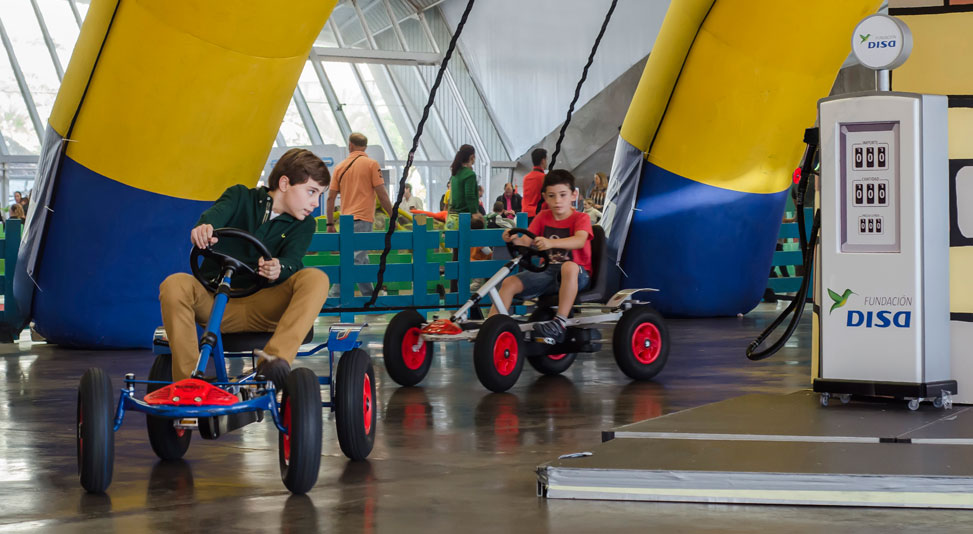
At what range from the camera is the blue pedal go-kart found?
10.8 ft

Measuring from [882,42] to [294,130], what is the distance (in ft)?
65.9

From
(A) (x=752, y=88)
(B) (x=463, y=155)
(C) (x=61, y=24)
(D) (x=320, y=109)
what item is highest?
(C) (x=61, y=24)

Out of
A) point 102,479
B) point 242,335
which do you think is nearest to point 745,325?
point 242,335

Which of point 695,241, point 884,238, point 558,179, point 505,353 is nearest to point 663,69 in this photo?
point 695,241

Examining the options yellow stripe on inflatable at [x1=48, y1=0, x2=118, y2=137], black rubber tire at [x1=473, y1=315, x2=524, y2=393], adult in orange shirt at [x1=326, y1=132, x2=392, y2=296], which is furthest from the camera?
adult in orange shirt at [x1=326, y1=132, x2=392, y2=296]

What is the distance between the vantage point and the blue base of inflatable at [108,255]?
713 centimetres

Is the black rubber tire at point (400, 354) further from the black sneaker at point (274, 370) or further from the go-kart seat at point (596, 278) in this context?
the black sneaker at point (274, 370)

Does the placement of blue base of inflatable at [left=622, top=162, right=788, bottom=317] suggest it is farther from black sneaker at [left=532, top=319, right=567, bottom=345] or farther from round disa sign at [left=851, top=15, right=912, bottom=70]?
round disa sign at [left=851, top=15, right=912, bottom=70]

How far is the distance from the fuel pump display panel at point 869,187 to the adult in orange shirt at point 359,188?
532 centimetres

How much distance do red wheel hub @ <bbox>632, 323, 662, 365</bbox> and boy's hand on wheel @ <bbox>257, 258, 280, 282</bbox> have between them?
114 inches

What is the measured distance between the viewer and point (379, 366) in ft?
22.8

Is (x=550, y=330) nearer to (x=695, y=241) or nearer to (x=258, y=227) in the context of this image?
(x=258, y=227)

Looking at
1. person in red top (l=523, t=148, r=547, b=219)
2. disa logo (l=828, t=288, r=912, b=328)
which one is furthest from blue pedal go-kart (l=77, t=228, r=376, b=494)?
person in red top (l=523, t=148, r=547, b=219)

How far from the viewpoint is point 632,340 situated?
6.21 m
